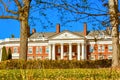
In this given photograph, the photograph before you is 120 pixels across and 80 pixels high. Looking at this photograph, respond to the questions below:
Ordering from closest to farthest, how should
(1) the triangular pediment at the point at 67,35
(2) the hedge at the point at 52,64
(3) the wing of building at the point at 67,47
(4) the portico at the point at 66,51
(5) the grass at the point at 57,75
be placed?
(5) the grass at the point at 57,75 → (2) the hedge at the point at 52,64 → (3) the wing of building at the point at 67,47 → (4) the portico at the point at 66,51 → (1) the triangular pediment at the point at 67,35

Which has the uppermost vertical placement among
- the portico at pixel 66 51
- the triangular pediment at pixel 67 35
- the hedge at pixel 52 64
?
the triangular pediment at pixel 67 35

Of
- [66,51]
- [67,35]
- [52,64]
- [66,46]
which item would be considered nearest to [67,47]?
[66,46]

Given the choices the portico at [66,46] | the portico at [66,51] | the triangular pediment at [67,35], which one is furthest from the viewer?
the triangular pediment at [67,35]

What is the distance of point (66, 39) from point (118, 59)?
85.0m

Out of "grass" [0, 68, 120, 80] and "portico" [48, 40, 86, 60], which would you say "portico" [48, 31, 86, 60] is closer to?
"portico" [48, 40, 86, 60]

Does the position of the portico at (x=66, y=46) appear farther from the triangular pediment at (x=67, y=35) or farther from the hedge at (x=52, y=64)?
the hedge at (x=52, y=64)

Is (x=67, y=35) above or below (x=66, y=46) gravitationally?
above

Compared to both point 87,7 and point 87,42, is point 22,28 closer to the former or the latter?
point 87,7

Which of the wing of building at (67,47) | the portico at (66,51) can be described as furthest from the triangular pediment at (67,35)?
the portico at (66,51)

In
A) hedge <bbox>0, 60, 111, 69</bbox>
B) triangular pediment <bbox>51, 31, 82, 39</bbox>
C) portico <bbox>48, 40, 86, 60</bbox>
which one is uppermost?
triangular pediment <bbox>51, 31, 82, 39</bbox>

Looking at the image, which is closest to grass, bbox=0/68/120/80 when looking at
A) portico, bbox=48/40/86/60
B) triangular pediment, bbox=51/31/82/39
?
portico, bbox=48/40/86/60

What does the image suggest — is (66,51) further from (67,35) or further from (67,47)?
(67,35)

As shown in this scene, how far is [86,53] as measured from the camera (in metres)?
107

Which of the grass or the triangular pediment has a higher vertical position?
the triangular pediment
